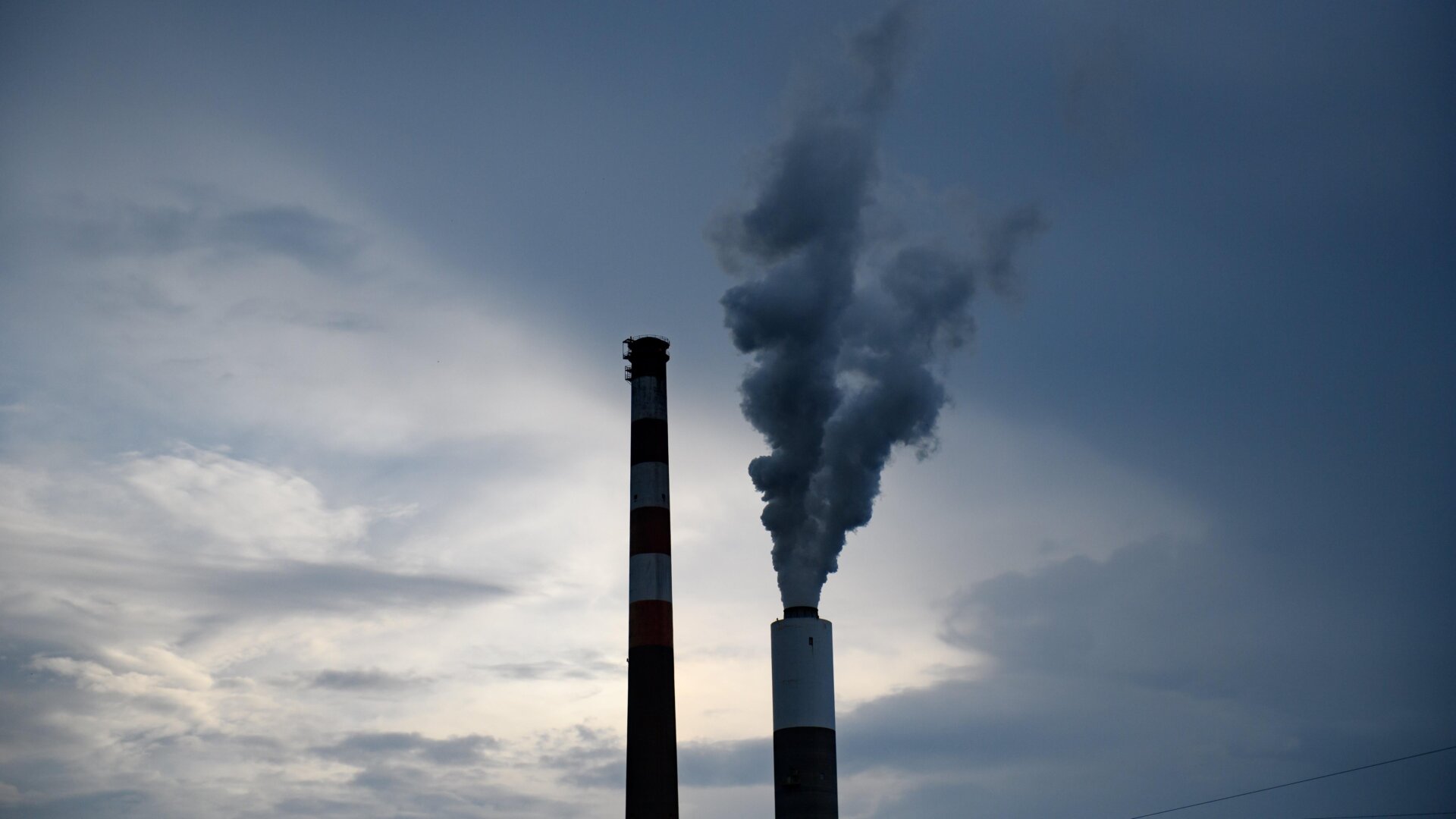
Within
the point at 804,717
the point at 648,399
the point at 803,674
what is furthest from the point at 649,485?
the point at 804,717

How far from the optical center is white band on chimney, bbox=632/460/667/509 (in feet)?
143

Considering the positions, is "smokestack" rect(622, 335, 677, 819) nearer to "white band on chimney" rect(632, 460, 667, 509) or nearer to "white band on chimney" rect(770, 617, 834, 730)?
"white band on chimney" rect(632, 460, 667, 509)

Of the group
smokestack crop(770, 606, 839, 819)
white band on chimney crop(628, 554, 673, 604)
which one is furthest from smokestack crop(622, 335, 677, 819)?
smokestack crop(770, 606, 839, 819)

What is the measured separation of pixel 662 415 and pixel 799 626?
34.9ft

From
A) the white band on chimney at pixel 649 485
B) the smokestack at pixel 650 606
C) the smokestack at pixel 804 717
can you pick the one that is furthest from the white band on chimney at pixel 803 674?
the white band on chimney at pixel 649 485

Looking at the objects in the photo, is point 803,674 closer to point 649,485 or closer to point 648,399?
point 649,485

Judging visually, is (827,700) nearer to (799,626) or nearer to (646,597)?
(799,626)

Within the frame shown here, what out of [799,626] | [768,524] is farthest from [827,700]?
[768,524]

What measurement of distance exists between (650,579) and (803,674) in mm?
7649

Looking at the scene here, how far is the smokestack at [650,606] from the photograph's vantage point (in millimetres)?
40625

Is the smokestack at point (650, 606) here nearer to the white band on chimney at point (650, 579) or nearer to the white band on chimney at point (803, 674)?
the white band on chimney at point (650, 579)

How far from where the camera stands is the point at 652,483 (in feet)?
143

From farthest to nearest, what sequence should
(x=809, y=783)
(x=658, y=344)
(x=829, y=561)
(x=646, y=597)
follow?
(x=658, y=344)
(x=646, y=597)
(x=829, y=561)
(x=809, y=783)

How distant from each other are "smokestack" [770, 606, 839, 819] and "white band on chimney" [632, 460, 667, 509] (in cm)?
742
